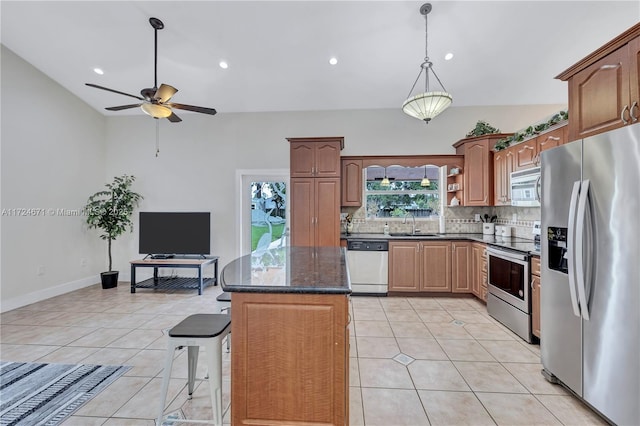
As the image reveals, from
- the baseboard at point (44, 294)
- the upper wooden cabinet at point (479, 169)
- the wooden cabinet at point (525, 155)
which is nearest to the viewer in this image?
the wooden cabinet at point (525, 155)

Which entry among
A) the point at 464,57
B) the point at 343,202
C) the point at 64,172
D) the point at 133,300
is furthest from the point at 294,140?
the point at 64,172

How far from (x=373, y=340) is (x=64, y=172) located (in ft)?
17.6

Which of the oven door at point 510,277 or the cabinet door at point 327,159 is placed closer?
the oven door at point 510,277

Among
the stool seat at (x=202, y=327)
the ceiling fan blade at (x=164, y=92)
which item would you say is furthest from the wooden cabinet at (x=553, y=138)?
the ceiling fan blade at (x=164, y=92)

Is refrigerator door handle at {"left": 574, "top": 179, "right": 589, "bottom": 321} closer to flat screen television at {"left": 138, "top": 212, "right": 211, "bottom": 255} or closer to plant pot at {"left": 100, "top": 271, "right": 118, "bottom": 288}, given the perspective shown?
flat screen television at {"left": 138, "top": 212, "right": 211, "bottom": 255}

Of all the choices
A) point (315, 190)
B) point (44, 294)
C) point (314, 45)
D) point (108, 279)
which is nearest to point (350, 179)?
point (315, 190)

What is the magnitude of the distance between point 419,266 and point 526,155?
6.55 feet

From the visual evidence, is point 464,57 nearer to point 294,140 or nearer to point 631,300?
point 294,140

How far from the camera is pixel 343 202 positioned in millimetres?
4789

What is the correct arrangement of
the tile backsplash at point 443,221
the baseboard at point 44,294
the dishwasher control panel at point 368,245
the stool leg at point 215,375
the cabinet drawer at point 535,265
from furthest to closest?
the tile backsplash at point 443,221 < the dishwasher control panel at point 368,245 < the baseboard at point 44,294 < the cabinet drawer at point 535,265 < the stool leg at point 215,375

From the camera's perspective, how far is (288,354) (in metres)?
1.50

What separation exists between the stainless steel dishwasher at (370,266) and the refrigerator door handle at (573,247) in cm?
254

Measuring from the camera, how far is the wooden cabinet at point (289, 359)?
1481 millimetres

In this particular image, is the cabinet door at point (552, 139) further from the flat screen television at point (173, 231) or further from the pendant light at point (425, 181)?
the flat screen television at point (173, 231)
